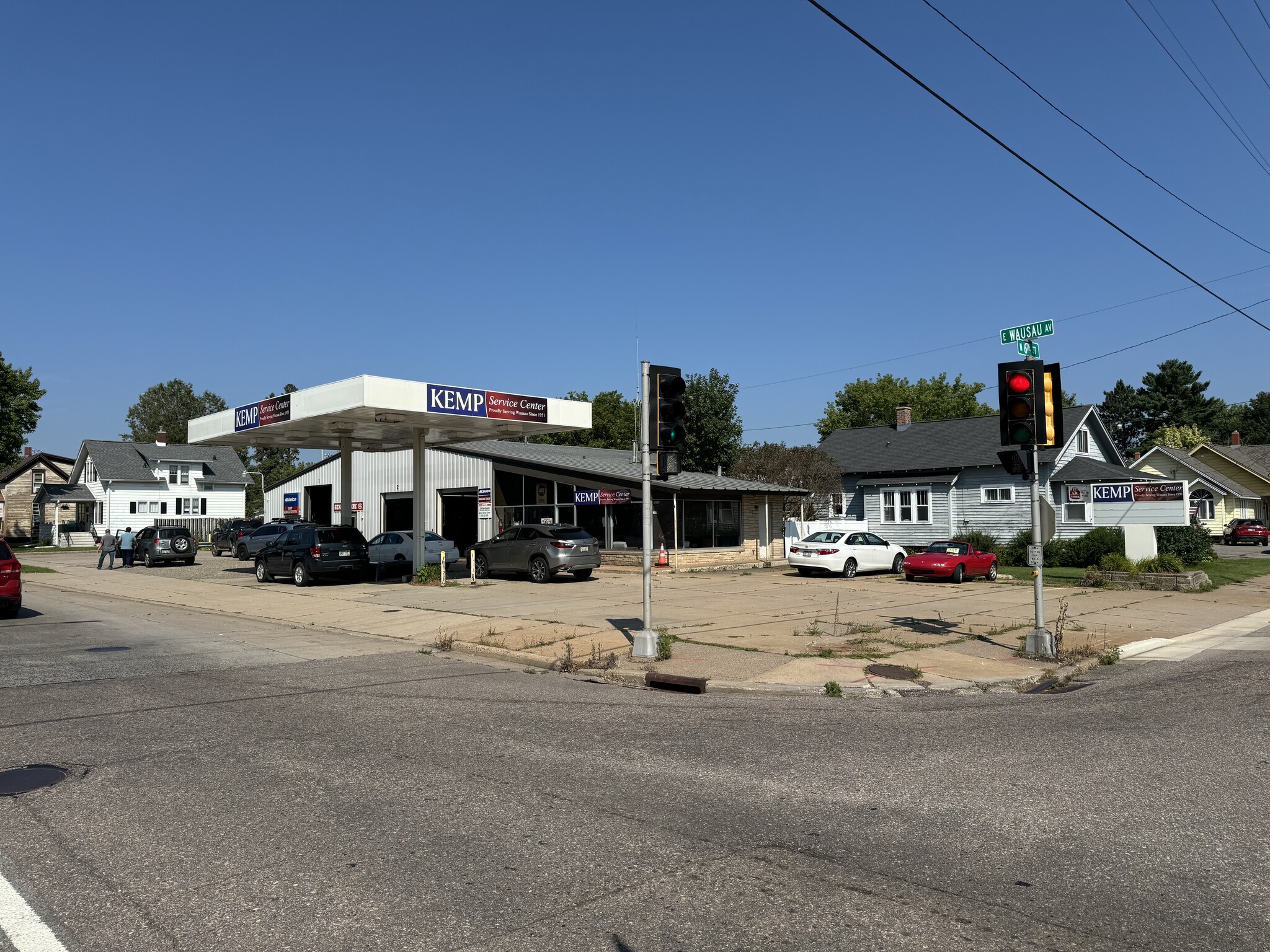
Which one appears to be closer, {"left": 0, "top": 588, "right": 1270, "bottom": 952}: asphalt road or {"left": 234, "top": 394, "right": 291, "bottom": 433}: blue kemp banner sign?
{"left": 0, "top": 588, "right": 1270, "bottom": 952}: asphalt road

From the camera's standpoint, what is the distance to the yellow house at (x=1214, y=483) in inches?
2259

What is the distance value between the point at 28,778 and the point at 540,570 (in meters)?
20.0

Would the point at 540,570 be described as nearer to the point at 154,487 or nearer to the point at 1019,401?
the point at 1019,401

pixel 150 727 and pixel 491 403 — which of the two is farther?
pixel 491 403

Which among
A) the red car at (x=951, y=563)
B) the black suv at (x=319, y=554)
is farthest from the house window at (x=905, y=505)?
the black suv at (x=319, y=554)

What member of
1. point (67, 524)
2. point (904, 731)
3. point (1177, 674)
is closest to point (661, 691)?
point (904, 731)

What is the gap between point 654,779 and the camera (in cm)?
625

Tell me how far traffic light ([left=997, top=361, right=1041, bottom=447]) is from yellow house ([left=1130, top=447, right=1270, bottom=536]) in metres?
51.5

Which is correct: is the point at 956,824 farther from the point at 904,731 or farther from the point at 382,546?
the point at 382,546

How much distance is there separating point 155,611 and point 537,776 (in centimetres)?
1571

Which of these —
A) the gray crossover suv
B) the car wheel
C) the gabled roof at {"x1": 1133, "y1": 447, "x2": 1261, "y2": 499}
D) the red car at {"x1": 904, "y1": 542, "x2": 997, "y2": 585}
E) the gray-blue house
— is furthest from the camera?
the gabled roof at {"x1": 1133, "y1": 447, "x2": 1261, "y2": 499}

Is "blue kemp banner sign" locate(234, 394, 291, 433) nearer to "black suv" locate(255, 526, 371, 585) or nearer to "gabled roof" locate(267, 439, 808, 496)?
"black suv" locate(255, 526, 371, 585)

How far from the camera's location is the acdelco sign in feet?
79.6

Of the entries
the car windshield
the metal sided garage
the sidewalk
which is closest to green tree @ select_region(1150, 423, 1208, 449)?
the metal sided garage
